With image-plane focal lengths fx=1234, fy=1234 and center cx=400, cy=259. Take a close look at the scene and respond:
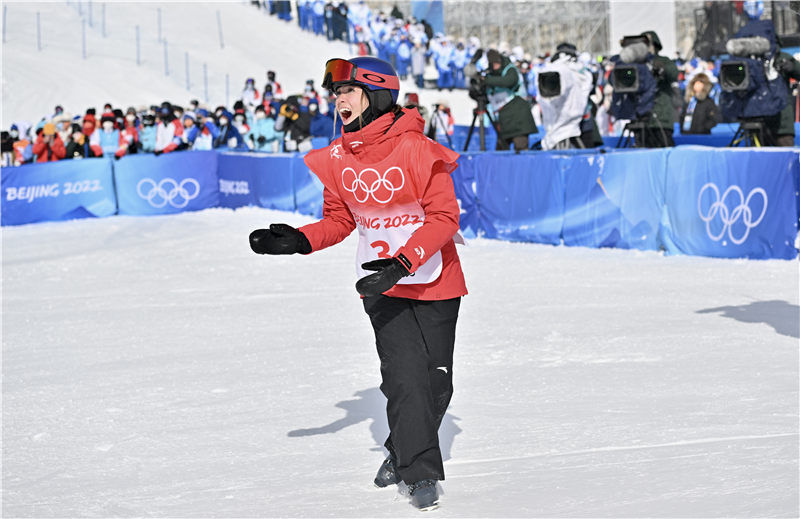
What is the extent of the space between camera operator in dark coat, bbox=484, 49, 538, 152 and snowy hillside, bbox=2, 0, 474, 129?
21984 mm

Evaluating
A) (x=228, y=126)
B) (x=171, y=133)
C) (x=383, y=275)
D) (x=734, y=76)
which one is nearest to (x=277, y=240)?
(x=383, y=275)

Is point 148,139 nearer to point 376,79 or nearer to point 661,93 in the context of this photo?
point 661,93

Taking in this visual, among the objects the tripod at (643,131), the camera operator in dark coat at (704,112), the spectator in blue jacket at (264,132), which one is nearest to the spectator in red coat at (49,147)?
the spectator in blue jacket at (264,132)

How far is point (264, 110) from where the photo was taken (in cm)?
2317

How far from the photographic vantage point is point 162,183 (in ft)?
68.5

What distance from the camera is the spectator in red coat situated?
21.3 m

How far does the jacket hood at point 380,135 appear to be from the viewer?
14.5 feet

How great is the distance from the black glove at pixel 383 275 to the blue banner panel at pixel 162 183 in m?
17.1

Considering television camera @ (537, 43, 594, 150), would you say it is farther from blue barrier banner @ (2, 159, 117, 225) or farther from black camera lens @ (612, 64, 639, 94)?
blue barrier banner @ (2, 159, 117, 225)

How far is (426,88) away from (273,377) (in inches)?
1375

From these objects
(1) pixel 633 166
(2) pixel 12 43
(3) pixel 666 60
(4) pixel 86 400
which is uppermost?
(2) pixel 12 43

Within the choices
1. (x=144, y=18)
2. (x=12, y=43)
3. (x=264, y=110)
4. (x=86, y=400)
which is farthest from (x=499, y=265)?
(x=144, y=18)

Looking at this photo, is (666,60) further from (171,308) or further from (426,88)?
(426,88)

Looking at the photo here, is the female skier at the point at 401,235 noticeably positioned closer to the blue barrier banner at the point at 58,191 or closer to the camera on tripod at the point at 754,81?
the camera on tripod at the point at 754,81
